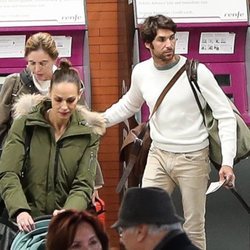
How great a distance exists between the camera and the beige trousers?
5.52 meters

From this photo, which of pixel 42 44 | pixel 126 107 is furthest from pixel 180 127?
pixel 42 44

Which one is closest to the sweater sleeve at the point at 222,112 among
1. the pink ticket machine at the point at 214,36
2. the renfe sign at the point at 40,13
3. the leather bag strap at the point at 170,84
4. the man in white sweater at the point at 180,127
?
the man in white sweater at the point at 180,127

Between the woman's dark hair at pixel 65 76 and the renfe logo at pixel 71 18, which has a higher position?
the renfe logo at pixel 71 18

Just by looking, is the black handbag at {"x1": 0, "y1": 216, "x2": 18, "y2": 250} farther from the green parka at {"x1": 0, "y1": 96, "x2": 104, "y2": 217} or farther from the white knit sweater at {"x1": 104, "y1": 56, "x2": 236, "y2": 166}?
the white knit sweater at {"x1": 104, "y1": 56, "x2": 236, "y2": 166}

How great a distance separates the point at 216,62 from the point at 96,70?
928mm

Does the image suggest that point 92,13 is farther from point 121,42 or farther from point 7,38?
point 7,38

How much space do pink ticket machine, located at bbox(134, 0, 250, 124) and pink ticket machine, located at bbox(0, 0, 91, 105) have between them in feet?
1.30

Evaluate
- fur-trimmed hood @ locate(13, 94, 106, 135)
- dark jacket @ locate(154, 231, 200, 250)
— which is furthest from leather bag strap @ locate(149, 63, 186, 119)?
dark jacket @ locate(154, 231, 200, 250)

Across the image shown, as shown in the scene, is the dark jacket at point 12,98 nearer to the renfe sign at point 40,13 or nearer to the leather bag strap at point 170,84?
the leather bag strap at point 170,84

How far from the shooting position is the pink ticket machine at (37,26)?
6.53m

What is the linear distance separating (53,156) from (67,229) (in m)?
0.79

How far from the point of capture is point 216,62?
669 centimetres

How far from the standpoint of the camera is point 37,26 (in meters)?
6.54

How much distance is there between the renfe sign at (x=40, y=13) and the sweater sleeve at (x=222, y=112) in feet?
4.72
